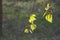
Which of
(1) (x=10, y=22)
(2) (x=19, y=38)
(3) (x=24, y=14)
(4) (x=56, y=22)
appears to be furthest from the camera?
(3) (x=24, y=14)

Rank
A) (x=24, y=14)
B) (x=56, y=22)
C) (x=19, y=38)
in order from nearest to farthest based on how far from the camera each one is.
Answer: (x=19, y=38) < (x=56, y=22) < (x=24, y=14)

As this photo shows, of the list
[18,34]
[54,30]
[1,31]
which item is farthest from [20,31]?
[54,30]

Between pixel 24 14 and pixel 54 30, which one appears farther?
pixel 24 14

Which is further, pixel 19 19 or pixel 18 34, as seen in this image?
pixel 19 19

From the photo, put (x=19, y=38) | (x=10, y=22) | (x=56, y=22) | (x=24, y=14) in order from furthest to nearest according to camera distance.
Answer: (x=24, y=14) → (x=10, y=22) → (x=56, y=22) → (x=19, y=38)

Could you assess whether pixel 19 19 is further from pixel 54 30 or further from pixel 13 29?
pixel 54 30

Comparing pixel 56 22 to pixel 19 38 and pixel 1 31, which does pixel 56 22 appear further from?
pixel 1 31

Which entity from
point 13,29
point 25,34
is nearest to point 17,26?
point 13,29
